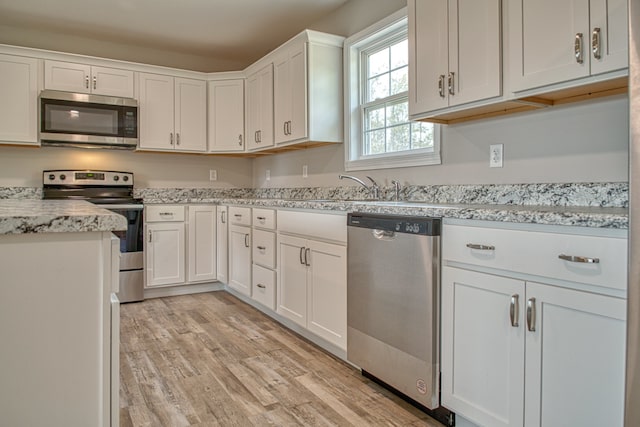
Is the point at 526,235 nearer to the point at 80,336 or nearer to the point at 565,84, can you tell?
the point at 565,84

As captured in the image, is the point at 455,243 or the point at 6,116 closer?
the point at 455,243

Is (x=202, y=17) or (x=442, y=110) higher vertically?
(x=202, y=17)

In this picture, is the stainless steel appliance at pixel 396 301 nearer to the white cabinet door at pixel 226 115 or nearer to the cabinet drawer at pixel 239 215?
the cabinet drawer at pixel 239 215

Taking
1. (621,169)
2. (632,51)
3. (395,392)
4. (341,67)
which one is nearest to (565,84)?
(621,169)

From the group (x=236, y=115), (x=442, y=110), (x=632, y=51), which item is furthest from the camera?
(x=236, y=115)

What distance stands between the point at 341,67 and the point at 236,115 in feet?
4.75

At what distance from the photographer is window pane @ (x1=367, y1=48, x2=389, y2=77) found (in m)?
3.17

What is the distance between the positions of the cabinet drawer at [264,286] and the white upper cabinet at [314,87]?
1063mm

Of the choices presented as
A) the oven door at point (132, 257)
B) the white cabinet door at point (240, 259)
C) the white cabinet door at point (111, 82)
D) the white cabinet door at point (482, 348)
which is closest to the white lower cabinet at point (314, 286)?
the white cabinet door at point (240, 259)

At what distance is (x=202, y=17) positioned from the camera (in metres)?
3.82

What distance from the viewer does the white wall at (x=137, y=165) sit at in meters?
3.98

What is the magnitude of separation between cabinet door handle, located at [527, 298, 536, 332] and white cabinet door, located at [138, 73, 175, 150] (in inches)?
148

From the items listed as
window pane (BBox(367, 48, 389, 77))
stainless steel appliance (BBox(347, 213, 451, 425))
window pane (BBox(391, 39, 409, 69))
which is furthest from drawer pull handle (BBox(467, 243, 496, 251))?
window pane (BBox(367, 48, 389, 77))

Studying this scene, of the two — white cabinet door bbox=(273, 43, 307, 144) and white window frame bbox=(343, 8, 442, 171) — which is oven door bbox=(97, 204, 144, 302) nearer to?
white cabinet door bbox=(273, 43, 307, 144)
